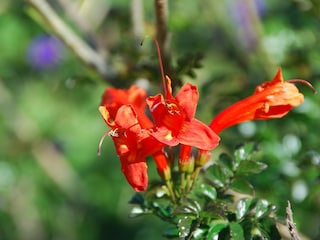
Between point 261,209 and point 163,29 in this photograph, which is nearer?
point 261,209

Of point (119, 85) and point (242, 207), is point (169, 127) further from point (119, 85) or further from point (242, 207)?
point (119, 85)

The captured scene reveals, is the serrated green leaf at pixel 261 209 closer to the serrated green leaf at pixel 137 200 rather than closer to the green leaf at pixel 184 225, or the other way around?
the green leaf at pixel 184 225

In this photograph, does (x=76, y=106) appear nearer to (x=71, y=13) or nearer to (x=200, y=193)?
(x=71, y=13)

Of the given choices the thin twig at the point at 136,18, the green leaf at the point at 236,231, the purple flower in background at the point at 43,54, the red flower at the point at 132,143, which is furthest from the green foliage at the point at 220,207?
the purple flower in background at the point at 43,54

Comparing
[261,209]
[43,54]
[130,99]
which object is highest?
[130,99]

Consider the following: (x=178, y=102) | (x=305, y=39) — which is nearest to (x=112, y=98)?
(x=178, y=102)

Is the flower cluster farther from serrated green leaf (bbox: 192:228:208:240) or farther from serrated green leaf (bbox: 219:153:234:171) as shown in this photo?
serrated green leaf (bbox: 192:228:208:240)

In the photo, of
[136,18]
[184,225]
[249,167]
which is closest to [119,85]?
[136,18]
